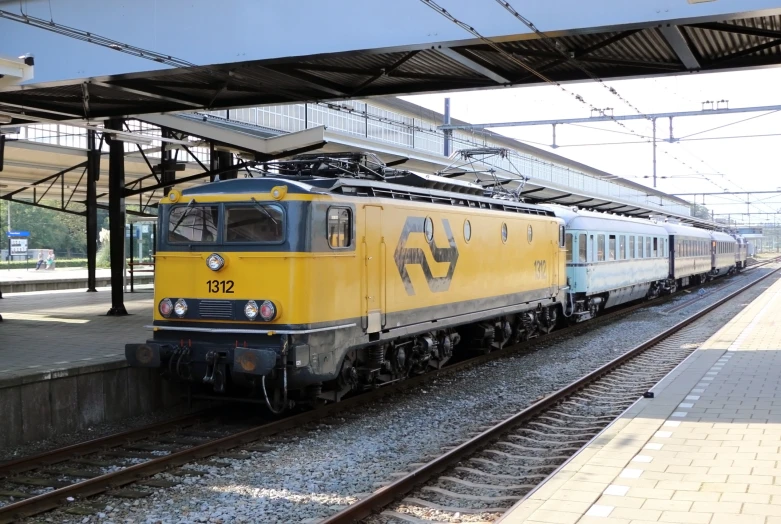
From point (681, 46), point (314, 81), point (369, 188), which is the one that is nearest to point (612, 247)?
point (681, 46)

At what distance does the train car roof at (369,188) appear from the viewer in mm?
9891

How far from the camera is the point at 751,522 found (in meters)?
5.62

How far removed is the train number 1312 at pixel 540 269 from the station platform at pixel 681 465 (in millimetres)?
5132

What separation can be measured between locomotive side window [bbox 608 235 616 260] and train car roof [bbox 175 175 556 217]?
933 centimetres

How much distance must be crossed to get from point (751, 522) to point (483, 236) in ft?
29.3

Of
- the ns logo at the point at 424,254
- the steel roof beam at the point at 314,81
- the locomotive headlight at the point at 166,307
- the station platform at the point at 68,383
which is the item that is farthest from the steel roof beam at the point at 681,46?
the station platform at the point at 68,383

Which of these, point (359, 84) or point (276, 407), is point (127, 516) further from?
point (359, 84)

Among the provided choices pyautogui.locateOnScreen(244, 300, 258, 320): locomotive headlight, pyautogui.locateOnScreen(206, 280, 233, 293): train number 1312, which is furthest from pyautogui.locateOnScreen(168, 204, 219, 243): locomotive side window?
pyautogui.locateOnScreen(244, 300, 258, 320): locomotive headlight

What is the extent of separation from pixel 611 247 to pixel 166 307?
53.2 ft

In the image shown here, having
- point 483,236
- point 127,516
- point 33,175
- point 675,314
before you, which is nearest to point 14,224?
point 33,175

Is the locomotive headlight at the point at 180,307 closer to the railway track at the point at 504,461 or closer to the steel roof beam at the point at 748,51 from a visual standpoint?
the railway track at the point at 504,461

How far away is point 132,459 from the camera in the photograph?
8625mm

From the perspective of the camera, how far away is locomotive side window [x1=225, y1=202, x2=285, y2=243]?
9.66 metres

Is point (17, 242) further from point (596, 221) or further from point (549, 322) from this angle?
point (549, 322)
